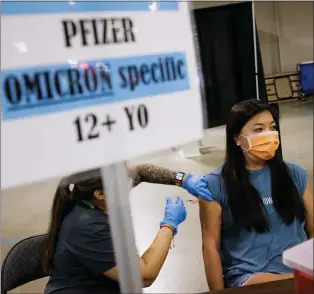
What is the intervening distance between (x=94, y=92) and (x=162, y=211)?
10.7 feet

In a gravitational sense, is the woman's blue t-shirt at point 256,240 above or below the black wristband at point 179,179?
below

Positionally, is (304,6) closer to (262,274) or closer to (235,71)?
(235,71)

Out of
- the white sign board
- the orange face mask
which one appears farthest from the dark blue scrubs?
the white sign board

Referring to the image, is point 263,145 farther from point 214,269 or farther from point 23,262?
point 23,262

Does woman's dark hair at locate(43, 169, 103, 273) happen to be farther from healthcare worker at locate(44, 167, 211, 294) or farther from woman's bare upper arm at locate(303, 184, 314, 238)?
woman's bare upper arm at locate(303, 184, 314, 238)

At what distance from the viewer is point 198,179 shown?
1.69 m

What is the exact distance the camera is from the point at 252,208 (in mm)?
1590

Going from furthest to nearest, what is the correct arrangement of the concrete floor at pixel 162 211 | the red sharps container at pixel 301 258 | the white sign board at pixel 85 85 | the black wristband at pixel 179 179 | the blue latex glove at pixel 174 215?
the concrete floor at pixel 162 211 < the black wristband at pixel 179 179 < the blue latex glove at pixel 174 215 < the red sharps container at pixel 301 258 < the white sign board at pixel 85 85

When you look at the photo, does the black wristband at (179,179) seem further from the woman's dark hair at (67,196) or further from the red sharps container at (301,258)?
the red sharps container at (301,258)

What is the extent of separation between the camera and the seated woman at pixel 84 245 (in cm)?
137

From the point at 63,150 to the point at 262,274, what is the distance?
1.18 metres

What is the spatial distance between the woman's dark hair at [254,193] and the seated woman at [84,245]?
11.9 inches

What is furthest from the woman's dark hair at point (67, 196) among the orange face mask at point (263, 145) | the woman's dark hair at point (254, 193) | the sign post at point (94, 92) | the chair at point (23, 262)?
the sign post at point (94, 92)

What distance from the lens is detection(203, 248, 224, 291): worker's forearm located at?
64.7 inches
